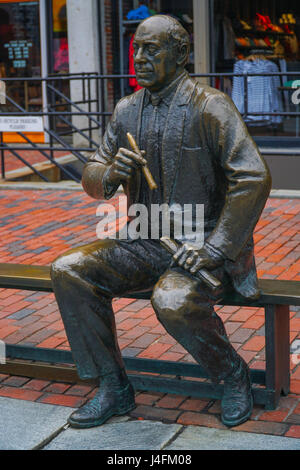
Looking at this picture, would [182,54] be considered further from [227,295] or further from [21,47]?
[21,47]

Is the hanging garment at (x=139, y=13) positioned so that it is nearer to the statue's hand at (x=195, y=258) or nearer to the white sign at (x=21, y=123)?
the white sign at (x=21, y=123)

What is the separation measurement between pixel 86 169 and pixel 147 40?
0.69m

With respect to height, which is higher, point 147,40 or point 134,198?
point 147,40

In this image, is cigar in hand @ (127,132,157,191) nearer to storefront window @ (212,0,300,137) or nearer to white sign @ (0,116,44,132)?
white sign @ (0,116,44,132)

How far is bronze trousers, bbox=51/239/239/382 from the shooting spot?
11.2 feet

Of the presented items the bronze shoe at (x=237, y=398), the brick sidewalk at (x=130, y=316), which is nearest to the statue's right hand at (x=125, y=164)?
the bronze shoe at (x=237, y=398)

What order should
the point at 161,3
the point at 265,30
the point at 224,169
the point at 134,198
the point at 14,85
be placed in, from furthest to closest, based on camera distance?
the point at 14,85 < the point at 161,3 < the point at 265,30 < the point at 134,198 < the point at 224,169

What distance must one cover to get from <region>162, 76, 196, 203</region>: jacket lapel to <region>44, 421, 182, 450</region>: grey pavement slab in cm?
111

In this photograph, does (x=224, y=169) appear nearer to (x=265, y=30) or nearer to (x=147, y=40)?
(x=147, y=40)

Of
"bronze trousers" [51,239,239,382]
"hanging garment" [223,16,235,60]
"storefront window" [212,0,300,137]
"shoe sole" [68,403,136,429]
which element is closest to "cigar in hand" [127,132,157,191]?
"bronze trousers" [51,239,239,382]

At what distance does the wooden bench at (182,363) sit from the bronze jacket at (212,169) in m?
0.15

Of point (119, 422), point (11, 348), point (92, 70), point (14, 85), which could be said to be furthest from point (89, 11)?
point (119, 422)

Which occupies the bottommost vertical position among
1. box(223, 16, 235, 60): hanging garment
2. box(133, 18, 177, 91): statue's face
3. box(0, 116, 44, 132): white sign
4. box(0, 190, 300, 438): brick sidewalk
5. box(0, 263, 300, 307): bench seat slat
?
box(0, 190, 300, 438): brick sidewalk

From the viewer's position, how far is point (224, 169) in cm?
355
